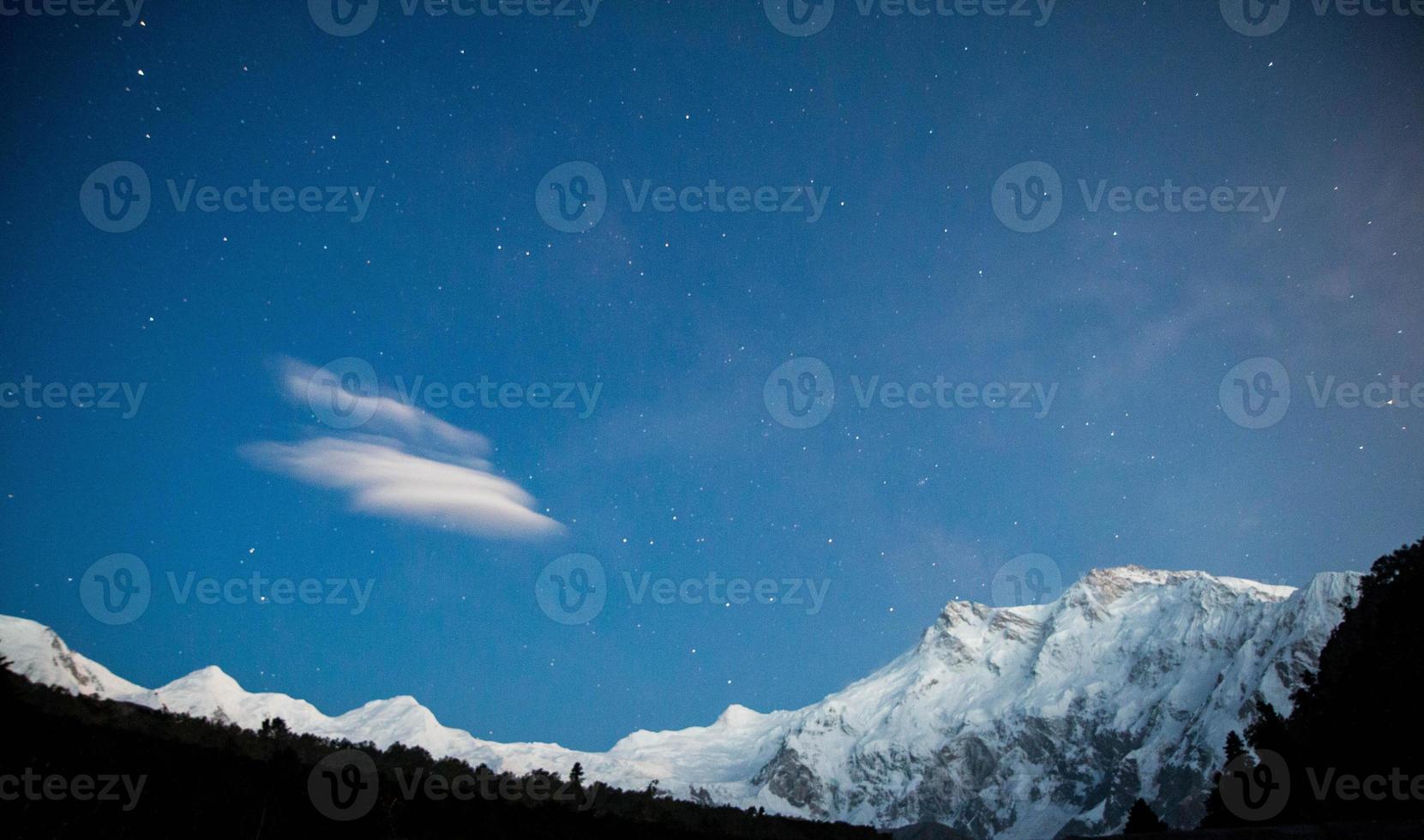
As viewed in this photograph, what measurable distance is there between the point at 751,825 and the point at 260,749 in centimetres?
918

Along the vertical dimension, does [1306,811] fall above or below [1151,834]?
below

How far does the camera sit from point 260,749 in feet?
42.6

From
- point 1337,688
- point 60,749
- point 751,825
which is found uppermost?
point 1337,688

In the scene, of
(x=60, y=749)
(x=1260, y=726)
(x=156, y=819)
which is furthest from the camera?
(x=1260, y=726)

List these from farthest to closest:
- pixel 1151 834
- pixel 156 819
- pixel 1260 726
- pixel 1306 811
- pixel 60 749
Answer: pixel 1260 726 < pixel 1306 811 < pixel 60 749 < pixel 156 819 < pixel 1151 834

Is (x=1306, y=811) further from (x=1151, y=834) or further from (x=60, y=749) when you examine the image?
(x=60, y=749)

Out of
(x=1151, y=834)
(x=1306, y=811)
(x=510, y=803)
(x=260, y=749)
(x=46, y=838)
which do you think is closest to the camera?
(x=1151, y=834)

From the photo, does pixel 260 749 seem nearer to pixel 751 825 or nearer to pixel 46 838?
pixel 46 838

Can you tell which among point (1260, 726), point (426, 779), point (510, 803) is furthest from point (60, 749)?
point (1260, 726)

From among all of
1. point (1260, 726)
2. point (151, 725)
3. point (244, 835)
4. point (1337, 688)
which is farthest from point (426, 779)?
point (1337, 688)

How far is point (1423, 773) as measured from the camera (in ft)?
72.2

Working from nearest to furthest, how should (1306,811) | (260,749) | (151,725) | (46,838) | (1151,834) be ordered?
(1151,834), (46,838), (260,749), (151,725), (1306,811)

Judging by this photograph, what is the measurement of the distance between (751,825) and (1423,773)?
76.8 feet

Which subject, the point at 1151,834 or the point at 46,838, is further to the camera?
the point at 46,838
